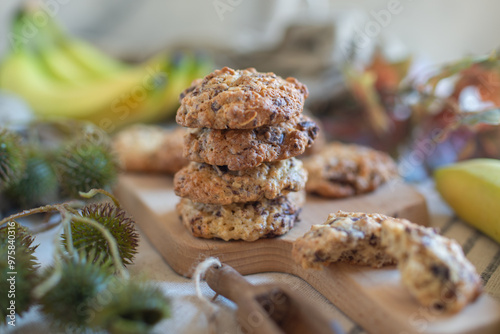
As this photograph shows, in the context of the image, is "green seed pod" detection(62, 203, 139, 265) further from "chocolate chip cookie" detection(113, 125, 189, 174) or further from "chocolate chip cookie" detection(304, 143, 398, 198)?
"chocolate chip cookie" detection(304, 143, 398, 198)

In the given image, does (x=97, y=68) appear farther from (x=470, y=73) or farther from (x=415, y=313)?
(x=415, y=313)

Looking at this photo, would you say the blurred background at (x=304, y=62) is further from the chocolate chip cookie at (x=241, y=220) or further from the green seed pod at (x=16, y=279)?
the green seed pod at (x=16, y=279)

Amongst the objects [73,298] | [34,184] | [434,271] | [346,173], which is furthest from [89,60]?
[434,271]

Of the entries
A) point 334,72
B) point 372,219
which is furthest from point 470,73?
point 372,219

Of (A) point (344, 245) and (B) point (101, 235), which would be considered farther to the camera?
(B) point (101, 235)

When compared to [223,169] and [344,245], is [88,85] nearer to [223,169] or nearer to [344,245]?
[223,169]

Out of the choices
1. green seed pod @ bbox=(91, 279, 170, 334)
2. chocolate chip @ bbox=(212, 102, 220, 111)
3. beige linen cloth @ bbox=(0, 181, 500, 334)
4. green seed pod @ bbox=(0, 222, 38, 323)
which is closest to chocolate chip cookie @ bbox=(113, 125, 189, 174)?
beige linen cloth @ bbox=(0, 181, 500, 334)
